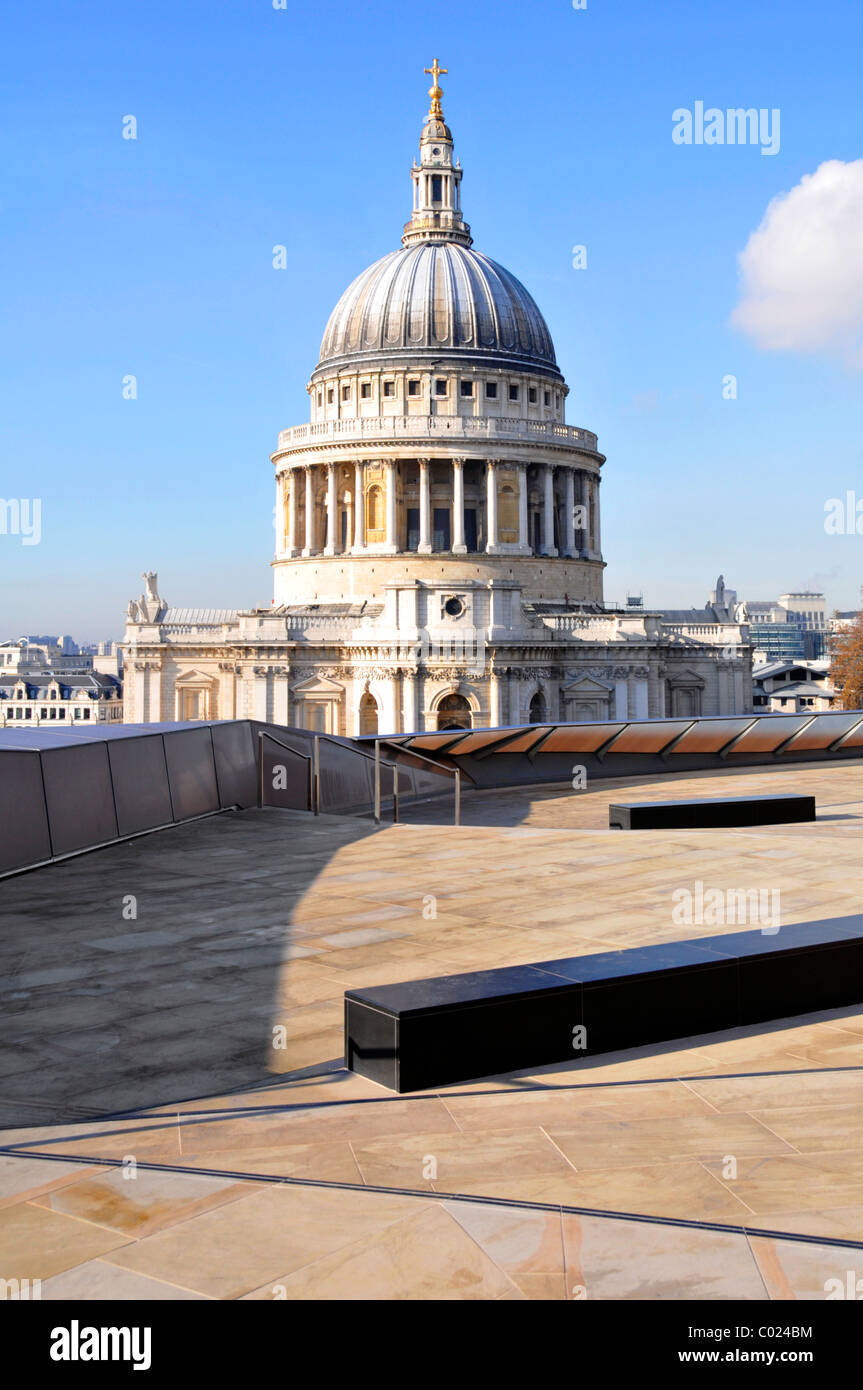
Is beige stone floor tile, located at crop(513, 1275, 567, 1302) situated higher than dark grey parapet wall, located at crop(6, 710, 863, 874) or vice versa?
dark grey parapet wall, located at crop(6, 710, 863, 874)

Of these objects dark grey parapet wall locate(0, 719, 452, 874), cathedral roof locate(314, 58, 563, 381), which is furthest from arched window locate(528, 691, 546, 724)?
dark grey parapet wall locate(0, 719, 452, 874)

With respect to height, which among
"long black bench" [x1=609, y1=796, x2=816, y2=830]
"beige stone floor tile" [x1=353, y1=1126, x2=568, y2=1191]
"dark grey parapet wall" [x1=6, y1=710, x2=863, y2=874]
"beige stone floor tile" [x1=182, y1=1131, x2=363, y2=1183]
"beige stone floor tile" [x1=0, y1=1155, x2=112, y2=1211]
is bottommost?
"beige stone floor tile" [x1=353, y1=1126, x2=568, y2=1191]

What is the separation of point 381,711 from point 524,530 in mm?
19808

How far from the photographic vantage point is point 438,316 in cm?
9269

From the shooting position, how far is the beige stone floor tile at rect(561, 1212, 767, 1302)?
6.41 meters

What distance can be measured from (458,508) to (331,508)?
937 cm

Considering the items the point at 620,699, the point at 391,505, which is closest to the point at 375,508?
the point at 391,505

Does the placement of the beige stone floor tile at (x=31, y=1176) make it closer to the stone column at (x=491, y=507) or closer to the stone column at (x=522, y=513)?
the stone column at (x=491, y=507)

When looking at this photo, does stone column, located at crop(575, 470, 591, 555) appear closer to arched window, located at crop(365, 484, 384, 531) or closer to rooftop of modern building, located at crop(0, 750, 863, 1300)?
arched window, located at crop(365, 484, 384, 531)

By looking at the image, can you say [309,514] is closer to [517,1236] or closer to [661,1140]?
[661,1140]

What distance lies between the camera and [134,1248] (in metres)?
6.89

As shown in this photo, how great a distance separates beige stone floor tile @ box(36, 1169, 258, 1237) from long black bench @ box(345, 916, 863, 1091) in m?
2.03
